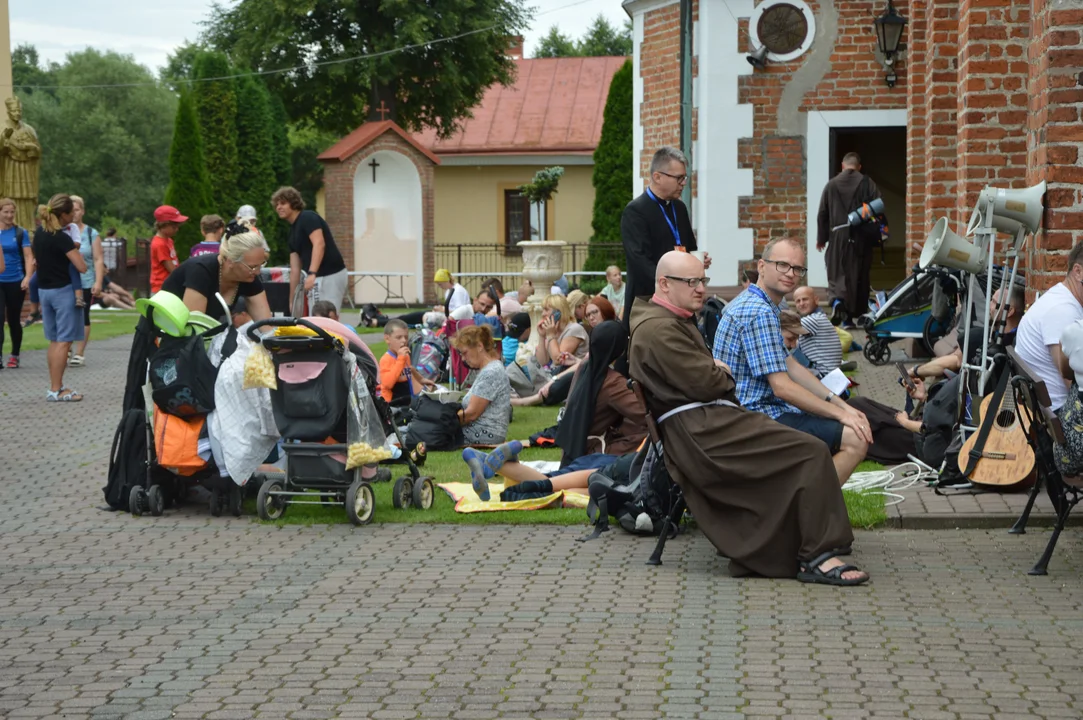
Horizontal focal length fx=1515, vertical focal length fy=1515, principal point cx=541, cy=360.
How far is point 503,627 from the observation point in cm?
617

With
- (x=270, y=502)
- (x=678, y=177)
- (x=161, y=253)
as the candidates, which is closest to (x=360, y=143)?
(x=161, y=253)

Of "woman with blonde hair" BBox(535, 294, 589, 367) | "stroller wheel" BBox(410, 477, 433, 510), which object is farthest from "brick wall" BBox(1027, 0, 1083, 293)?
"woman with blonde hair" BBox(535, 294, 589, 367)

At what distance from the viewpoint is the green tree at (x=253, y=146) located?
1764 inches

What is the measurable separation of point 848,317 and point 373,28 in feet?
105

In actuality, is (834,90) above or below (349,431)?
above

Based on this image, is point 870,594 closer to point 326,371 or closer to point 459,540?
point 459,540

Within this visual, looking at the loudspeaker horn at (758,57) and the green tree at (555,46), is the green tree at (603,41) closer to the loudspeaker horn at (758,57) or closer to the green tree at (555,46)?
the green tree at (555,46)

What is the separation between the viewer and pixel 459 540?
8.15 metres

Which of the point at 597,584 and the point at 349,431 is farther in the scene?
the point at 349,431

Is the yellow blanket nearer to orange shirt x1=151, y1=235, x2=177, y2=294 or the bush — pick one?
orange shirt x1=151, y1=235, x2=177, y2=294

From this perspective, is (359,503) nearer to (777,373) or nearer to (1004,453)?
(777,373)

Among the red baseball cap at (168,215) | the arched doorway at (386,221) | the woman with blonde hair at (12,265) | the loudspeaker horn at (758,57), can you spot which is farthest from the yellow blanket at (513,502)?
the arched doorway at (386,221)

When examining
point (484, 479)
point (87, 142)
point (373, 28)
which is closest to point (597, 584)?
point (484, 479)

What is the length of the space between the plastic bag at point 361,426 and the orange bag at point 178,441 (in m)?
0.90
